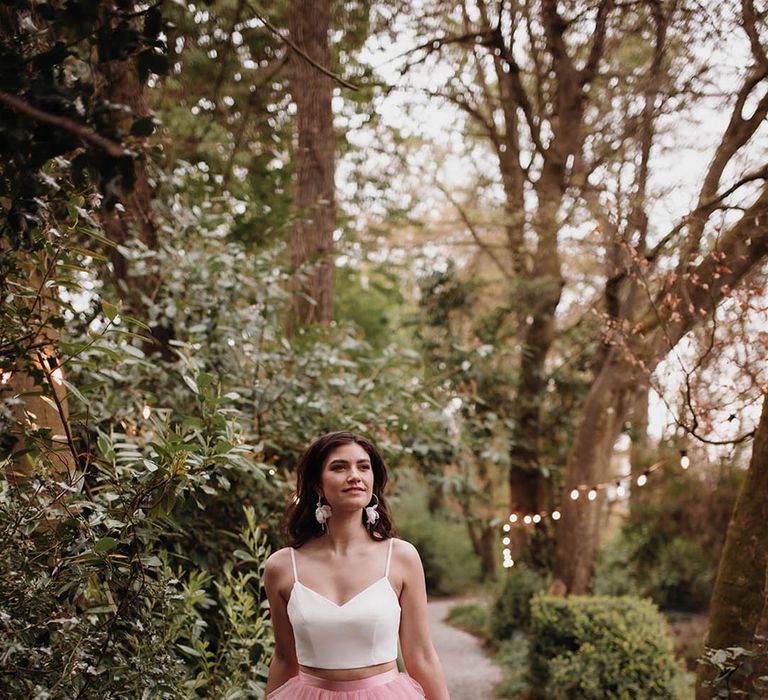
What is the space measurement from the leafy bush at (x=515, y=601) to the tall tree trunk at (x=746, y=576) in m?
6.27

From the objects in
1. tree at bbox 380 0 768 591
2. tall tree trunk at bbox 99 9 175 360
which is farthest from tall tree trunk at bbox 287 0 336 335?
tall tree trunk at bbox 99 9 175 360

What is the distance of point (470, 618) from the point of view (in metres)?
12.9

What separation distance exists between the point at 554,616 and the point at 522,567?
2.90 meters

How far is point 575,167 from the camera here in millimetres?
8938

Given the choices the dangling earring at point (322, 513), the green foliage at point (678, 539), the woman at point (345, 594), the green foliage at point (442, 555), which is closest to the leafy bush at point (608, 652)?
the green foliage at point (678, 539)

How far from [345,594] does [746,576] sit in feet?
7.54

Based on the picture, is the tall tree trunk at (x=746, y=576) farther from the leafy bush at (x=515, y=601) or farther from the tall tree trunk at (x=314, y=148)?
the leafy bush at (x=515, y=601)

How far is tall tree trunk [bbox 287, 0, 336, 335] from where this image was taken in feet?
24.2

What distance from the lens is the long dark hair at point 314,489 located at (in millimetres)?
2984

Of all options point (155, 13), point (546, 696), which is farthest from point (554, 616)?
point (155, 13)

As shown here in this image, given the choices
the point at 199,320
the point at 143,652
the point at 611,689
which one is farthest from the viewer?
the point at 611,689

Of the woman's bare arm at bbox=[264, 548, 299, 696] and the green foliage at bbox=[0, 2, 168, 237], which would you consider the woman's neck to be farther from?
the green foliage at bbox=[0, 2, 168, 237]

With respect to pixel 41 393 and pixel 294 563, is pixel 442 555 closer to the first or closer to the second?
pixel 294 563

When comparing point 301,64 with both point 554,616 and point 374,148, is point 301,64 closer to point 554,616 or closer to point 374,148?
point 374,148
